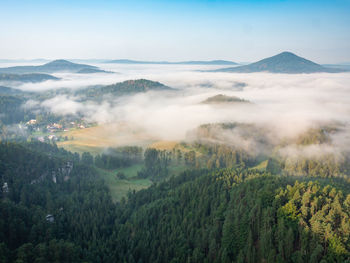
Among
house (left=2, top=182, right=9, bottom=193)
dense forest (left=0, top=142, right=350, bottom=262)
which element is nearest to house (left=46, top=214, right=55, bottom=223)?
dense forest (left=0, top=142, right=350, bottom=262)

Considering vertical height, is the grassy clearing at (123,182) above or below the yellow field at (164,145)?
below

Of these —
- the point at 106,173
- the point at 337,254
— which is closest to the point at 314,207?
the point at 337,254

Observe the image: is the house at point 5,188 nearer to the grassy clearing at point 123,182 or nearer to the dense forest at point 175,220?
the dense forest at point 175,220

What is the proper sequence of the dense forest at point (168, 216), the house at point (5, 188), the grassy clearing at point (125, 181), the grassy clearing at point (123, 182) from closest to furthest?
the dense forest at point (168, 216) < the house at point (5, 188) < the grassy clearing at point (123, 182) < the grassy clearing at point (125, 181)

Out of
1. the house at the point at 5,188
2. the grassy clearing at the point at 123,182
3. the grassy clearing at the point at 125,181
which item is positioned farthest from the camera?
the grassy clearing at the point at 125,181

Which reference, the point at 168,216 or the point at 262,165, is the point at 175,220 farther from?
the point at 262,165

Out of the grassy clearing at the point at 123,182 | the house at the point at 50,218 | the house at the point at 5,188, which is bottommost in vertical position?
the grassy clearing at the point at 123,182

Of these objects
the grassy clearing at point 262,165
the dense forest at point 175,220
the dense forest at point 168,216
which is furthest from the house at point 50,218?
the grassy clearing at point 262,165

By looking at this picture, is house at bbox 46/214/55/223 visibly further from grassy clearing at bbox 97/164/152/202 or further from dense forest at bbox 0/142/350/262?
grassy clearing at bbox 97/164/152/202

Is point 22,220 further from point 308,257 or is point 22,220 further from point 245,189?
point 308,257
